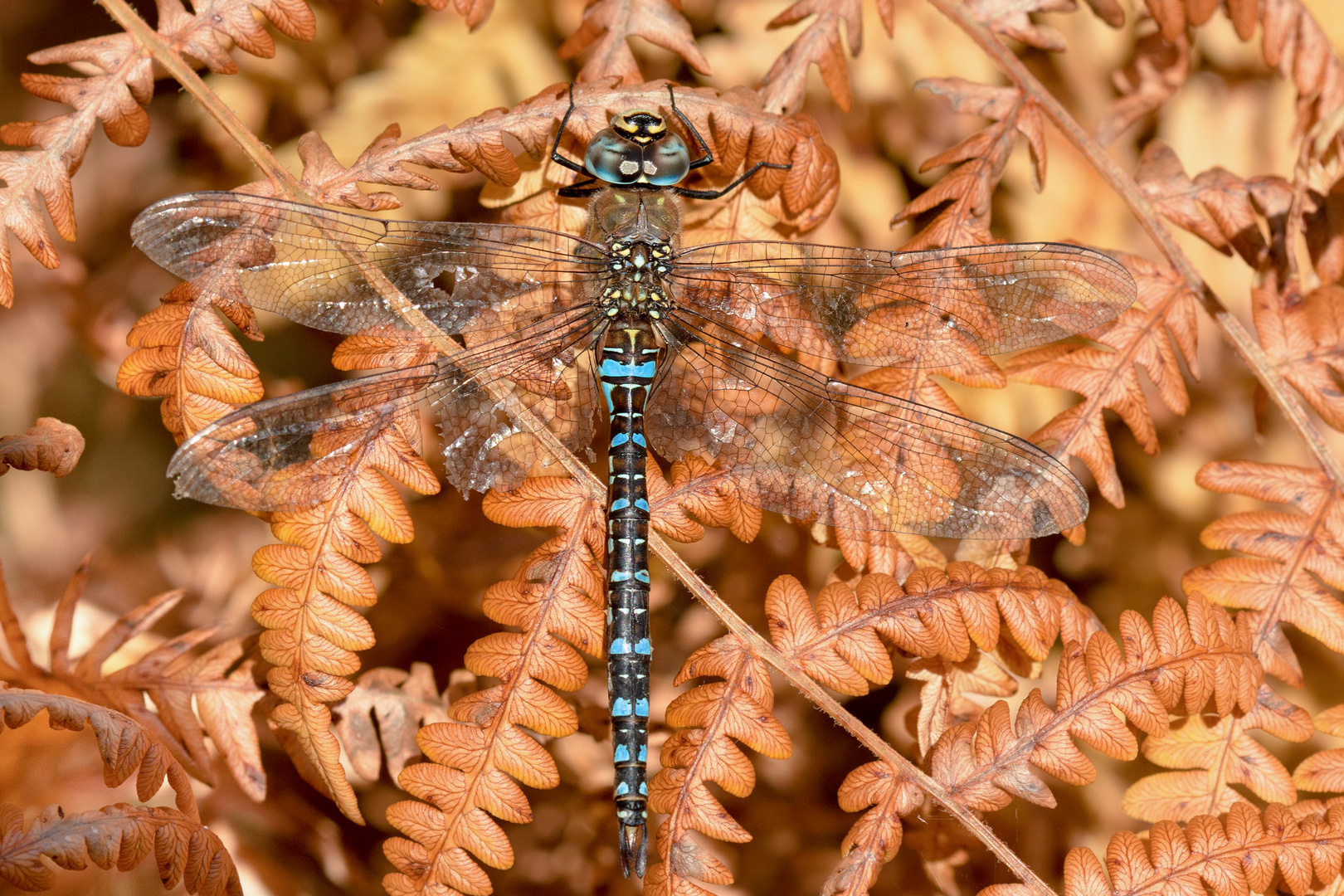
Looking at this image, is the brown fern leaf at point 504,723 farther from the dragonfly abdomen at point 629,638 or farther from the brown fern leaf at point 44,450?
the brown fern leaf at point 44,450

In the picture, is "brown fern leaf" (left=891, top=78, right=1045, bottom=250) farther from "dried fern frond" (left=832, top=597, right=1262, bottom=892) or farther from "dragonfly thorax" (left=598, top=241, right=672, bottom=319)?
"dried fern frond" (left=832, top=597, right=1262, bottom=892)

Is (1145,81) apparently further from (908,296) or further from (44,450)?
(44,450)

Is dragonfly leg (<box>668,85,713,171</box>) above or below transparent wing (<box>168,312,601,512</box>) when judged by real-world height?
above

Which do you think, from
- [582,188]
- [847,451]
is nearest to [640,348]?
[582,188]

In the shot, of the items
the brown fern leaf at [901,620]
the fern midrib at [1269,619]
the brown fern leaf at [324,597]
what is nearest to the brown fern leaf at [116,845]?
the brown fern leaf at [324,597]

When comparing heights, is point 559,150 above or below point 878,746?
above

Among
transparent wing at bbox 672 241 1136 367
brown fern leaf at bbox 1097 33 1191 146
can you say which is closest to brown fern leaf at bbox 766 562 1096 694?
transparent wing at bbox 672 241 1136 367
